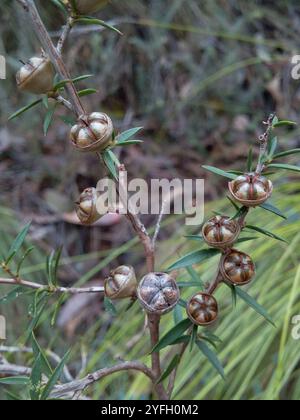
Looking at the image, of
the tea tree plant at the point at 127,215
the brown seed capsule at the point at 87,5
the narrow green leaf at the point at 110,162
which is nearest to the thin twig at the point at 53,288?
the tea tree plant at the point at 127,215

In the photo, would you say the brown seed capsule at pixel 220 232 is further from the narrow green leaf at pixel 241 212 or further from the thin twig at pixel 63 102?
the thin twig at pixel 63 102

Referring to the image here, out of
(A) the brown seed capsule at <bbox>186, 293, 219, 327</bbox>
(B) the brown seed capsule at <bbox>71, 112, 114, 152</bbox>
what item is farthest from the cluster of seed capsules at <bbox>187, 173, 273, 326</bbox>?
(B) the brown seed capsule at <bbox>71, 112, 114, 152</bbox>

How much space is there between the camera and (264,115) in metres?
1.87

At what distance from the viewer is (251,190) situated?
1.43 ft

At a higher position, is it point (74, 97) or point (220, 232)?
point (74, 97)

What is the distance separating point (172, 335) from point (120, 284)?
0.08m

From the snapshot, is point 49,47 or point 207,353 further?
point 207,353

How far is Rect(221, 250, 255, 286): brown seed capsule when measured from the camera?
46 centimetres

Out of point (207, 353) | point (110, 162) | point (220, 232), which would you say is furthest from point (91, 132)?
point (207, 353)

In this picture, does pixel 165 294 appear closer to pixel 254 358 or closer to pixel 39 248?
pixel 254 358

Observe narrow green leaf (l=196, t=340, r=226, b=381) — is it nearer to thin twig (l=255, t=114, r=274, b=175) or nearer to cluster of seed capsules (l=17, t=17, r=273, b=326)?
cluster of seed capsules (l=17, t=17, r=273, b=326)

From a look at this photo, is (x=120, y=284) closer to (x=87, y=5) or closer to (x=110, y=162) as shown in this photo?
(x=110, y=162)

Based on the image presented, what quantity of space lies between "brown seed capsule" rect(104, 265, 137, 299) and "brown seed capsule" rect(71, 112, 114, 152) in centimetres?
12

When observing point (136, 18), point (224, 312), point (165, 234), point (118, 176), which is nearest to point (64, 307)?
point (165, 234)
